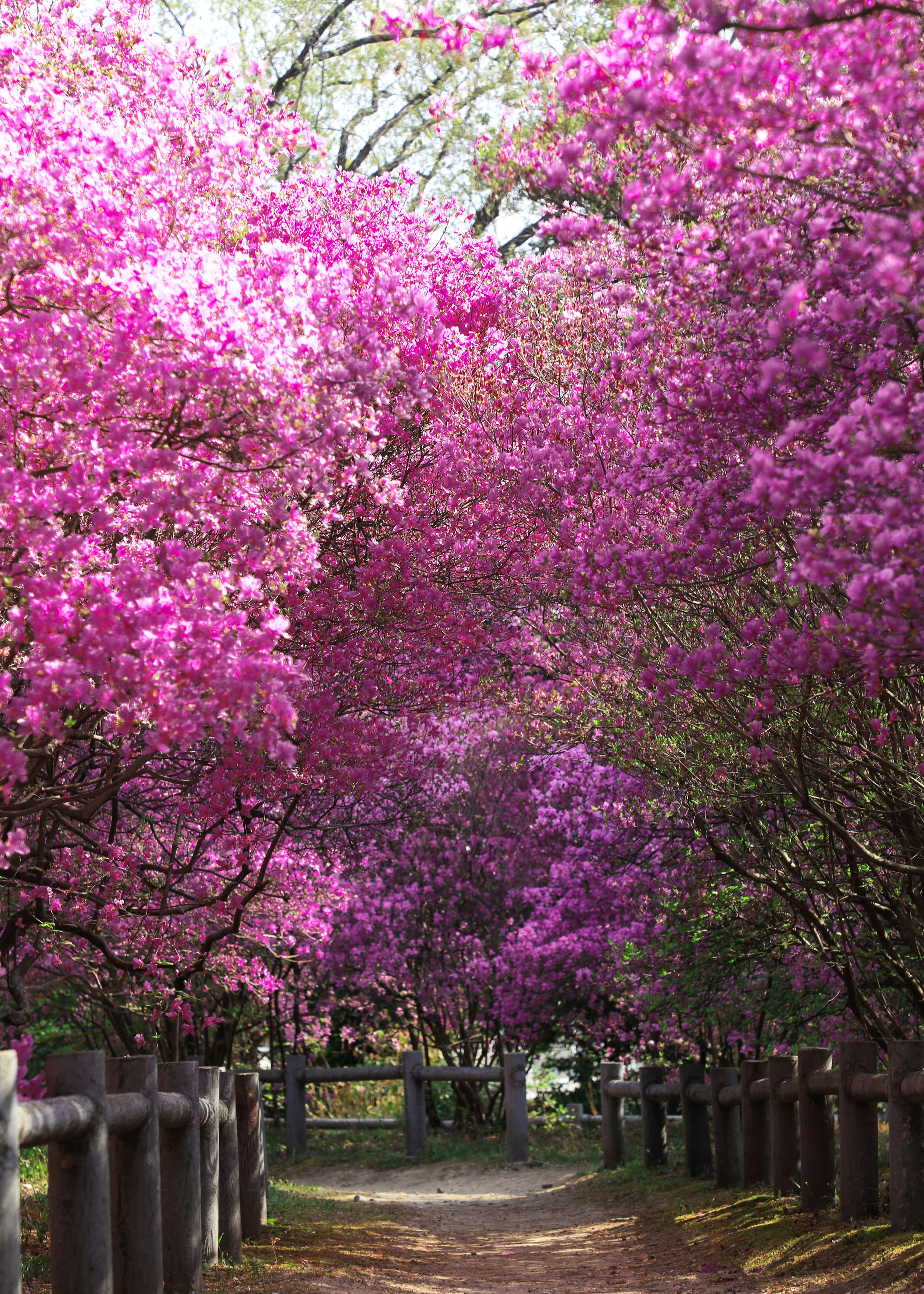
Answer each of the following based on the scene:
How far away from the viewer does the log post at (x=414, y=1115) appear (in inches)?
579

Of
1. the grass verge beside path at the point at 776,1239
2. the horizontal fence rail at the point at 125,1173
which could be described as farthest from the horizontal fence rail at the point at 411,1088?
the horizontal fence rail at the point at 125,1173

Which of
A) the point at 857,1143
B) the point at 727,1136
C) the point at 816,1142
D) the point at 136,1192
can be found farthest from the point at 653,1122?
the point at 136,1192

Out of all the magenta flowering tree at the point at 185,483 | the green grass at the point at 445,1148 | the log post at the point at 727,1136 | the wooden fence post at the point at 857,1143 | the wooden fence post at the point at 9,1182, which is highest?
the magenta flowering tree at the point at 185,483

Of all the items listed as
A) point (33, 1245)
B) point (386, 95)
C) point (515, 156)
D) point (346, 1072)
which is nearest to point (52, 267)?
point (515, 156)

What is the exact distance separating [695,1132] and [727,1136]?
119 cm

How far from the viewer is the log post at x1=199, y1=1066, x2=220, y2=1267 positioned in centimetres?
627

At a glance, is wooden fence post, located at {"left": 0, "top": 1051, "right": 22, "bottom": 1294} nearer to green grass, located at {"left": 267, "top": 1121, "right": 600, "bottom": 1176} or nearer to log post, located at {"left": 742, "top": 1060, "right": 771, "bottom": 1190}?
log post, located at {"left": 742, "top": 1060, "right": 771, "bottom": 1190}

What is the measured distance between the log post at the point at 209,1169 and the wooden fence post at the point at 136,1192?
1.05 m

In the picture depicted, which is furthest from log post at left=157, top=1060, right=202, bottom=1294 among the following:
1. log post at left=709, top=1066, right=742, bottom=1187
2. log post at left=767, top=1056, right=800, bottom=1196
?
log post at left=709, top=1066, right=742, bottom=1187

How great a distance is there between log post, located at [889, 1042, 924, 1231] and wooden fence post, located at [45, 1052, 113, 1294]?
3.65 metres

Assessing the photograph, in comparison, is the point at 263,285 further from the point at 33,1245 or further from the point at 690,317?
the point at 33,1245

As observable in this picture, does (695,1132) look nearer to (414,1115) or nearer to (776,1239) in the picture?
(776,1239)

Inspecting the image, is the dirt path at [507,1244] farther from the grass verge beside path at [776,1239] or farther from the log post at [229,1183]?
the log post at [229,1183]

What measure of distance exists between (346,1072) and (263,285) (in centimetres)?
1263
